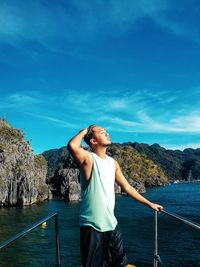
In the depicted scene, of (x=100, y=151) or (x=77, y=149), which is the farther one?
(x=100, y=151)

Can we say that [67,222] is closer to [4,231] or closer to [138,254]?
[4,231]

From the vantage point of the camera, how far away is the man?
4086 mm

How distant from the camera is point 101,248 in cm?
415

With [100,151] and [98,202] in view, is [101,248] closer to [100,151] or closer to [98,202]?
[98,202]

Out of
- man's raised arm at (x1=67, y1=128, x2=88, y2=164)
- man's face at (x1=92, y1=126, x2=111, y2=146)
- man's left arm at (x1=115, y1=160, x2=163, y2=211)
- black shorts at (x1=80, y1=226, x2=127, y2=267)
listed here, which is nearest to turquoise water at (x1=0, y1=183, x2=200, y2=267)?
man's left arm at (x1=115, y1=160, x2=163, y2=211)

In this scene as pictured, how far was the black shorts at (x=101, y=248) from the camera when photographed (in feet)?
13.4

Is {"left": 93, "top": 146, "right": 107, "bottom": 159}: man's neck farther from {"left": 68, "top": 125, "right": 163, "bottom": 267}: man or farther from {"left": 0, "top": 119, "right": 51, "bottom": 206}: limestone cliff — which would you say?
{"left": 0, "top": 119, "right": 51, "bottom": 206}: limestone cliff

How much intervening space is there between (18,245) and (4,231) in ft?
27.6

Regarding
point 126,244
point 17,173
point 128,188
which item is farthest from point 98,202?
point 17,173

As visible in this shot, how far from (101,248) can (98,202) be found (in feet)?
1.64

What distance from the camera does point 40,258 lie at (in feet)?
98.9

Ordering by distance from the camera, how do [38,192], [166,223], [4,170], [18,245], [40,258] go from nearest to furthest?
1. [40,258]
2. [18,245]
3. [166,223]
4. [4,170]
5. [38,192]

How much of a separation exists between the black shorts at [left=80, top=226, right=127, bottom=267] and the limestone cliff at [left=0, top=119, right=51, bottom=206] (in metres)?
72.0

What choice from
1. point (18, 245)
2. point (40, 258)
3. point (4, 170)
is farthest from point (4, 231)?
point (4, 170)
